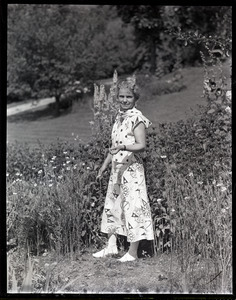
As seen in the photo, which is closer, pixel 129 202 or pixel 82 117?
pixel 129 202

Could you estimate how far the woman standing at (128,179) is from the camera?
177 inches

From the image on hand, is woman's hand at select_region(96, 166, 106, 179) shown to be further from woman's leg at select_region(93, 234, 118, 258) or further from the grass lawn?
woman's leg at select_region(93, 234, 118, 258)

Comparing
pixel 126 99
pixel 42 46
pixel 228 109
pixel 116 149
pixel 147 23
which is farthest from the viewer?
pixel 42 46

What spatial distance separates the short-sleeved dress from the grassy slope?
0.26 m

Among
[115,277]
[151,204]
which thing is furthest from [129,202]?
[115,277]

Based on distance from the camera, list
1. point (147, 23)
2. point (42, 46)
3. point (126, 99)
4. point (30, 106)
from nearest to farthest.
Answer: point (126, 99) → point (147, 23) → point (42, 46) → point (30, 106)

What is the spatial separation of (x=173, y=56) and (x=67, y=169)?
1445mm

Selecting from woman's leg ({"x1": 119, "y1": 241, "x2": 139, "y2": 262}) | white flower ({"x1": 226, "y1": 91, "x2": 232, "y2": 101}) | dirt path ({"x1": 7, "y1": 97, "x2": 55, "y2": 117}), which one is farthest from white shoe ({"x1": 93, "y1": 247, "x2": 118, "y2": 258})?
white flower ({"x1": 226, "y1": 91, "x2": 232, "y2": 101})

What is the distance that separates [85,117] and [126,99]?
1.76 ft

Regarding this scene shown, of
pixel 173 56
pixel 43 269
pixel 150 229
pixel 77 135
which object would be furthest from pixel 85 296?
pixel 173 56

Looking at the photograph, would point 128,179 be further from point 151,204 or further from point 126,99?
point 126,99

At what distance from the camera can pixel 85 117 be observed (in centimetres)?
489

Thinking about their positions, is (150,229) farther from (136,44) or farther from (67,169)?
(136,44)

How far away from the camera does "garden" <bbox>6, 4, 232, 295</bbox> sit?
15.0 ft
